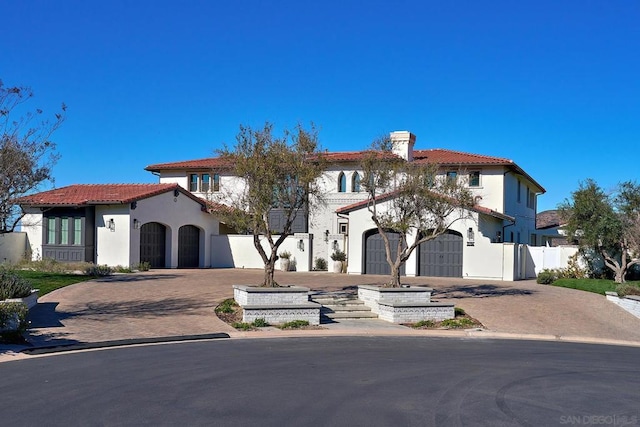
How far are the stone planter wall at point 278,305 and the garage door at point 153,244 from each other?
14.6m

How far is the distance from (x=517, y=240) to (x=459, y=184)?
1933 cm

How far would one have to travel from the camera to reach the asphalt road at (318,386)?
317 inches

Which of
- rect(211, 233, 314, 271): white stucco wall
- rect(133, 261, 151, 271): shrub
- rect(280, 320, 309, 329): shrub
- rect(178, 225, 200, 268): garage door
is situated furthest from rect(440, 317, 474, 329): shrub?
rect(178, 225, 200, 268): garage door

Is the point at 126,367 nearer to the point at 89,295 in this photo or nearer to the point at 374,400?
the point at 374,400

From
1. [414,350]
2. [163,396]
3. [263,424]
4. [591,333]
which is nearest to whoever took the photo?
[263,424]

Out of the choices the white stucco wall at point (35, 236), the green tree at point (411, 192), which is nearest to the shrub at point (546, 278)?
the green tree at point (411, 192)

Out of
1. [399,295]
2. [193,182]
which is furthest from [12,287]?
[193,182]

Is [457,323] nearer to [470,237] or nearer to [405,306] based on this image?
[405,306]

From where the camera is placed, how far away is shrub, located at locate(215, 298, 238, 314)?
18000 mm

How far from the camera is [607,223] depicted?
27469 mm

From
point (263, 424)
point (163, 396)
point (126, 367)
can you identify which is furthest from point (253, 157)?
point (263, 424)

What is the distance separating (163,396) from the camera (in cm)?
895

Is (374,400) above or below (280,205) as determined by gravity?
below

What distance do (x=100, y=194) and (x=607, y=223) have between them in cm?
2371
